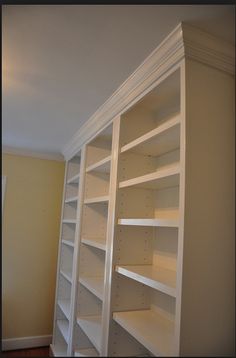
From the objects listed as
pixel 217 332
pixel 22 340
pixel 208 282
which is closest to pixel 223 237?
pixel 208 282

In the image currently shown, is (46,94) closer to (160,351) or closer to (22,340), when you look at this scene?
(22,340)

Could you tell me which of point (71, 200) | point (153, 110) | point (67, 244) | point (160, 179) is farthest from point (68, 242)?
point (153, 110)

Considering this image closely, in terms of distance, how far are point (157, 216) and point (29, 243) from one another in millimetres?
507

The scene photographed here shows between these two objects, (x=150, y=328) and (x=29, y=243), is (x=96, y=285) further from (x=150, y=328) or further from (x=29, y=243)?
(x=29, y=243)

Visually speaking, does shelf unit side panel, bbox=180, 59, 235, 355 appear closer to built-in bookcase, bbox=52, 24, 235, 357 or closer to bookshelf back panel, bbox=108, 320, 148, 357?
built-in bookcase, bbox=52, 24, 235, 357

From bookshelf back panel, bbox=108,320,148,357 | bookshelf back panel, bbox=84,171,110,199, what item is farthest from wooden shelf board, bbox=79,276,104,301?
bookshelf back panel, bbox=84,171,110,199

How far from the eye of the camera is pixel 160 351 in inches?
23.7

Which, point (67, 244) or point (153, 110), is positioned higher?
point (153, 110)

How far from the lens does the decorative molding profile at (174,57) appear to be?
72 centimetres

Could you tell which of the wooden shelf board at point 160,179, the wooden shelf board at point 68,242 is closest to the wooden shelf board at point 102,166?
the wooden shelf board at point 160,179

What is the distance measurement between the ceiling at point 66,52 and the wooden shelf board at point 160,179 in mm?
280

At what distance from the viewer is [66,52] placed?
2.73 ft

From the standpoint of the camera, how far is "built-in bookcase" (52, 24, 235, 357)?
25.7 inches

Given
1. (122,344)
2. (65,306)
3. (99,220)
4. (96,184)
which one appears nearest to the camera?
(65,306)
